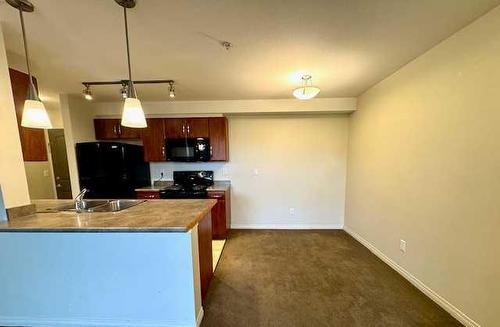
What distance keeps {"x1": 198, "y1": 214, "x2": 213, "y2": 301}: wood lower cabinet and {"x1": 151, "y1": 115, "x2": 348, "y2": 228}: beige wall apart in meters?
1.75

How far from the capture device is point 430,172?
1999 millimetres

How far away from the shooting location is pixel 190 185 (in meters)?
3.80

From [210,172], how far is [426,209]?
3262mm

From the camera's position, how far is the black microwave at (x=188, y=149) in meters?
3.74

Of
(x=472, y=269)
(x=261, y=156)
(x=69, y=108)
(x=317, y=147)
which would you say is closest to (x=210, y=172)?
(x=261, y=156)

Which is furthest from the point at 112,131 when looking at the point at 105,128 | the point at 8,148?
the point at 8,148

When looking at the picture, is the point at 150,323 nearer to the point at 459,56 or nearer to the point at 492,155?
the point at 492,155

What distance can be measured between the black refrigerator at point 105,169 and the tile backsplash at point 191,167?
0.56 metres

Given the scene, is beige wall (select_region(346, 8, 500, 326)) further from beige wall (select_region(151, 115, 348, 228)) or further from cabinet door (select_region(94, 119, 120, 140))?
cabinet door (select_region(94, 119, 120, 140))

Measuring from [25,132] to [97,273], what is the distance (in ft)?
5.00

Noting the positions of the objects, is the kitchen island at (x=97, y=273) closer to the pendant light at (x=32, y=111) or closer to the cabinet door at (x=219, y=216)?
the pendant light at (x=32, y=111)

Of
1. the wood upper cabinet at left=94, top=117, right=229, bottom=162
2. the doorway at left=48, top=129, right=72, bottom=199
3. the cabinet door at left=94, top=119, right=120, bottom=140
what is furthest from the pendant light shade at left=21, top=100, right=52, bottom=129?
the doorway at left=48, top=129, right=72, bottom=199

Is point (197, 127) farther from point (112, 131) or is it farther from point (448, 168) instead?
point (448, 168)

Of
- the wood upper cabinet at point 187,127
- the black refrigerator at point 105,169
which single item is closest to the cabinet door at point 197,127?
the wood upper cabinet at point 187,127
